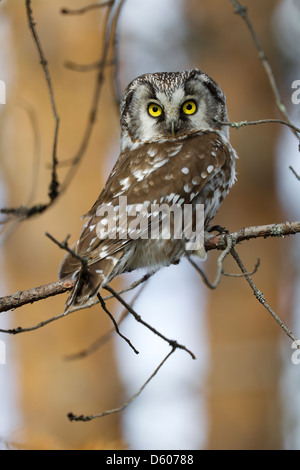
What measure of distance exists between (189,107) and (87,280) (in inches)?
51.2

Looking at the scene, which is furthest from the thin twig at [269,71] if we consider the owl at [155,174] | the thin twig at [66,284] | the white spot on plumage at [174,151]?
the white spot on plumage at [174,151]

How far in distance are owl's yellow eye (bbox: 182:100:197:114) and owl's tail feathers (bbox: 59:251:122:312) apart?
1061 millimetres

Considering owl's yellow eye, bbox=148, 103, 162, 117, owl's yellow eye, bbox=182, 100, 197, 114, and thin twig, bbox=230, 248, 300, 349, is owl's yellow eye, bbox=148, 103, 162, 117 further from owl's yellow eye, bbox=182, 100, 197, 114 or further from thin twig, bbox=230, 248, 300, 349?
thin twig, bbox=230, 248, 300, 349

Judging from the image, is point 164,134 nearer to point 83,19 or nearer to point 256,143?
point 256,143

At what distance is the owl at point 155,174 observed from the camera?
286 cm

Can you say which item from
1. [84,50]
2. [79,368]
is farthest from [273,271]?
[84,50]

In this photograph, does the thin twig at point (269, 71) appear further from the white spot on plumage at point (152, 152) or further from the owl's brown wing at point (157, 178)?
the white spot on plumage at point (152, 152)

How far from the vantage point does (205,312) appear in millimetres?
6102

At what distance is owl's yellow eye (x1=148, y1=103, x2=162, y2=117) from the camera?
3.39m

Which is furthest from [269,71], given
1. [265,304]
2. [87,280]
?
[87,280]

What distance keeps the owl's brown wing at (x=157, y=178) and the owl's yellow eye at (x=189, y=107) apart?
0.16m

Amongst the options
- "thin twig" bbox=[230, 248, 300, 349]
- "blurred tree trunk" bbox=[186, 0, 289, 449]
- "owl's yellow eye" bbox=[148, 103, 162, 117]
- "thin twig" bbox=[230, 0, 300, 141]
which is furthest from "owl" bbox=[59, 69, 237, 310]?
"blurred tree trunk" bbox=[186, 0, 289, 449]

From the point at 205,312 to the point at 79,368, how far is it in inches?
52.7
